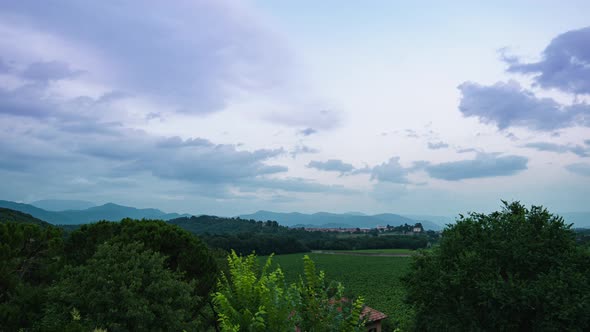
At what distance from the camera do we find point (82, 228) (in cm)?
2072

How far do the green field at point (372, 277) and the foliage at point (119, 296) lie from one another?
22386mm

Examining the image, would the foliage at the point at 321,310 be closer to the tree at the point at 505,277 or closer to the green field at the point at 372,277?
the tree at the point at 505,277

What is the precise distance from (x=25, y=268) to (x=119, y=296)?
248 inches

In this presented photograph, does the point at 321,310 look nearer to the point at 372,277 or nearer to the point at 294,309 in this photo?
the point at 294,309

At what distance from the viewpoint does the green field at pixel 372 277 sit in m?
48.6

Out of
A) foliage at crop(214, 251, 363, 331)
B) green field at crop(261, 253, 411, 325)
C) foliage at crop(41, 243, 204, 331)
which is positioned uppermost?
foliage at crop(214, 251, 363, 331)

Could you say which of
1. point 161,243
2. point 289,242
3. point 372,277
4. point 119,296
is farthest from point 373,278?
point 119,296

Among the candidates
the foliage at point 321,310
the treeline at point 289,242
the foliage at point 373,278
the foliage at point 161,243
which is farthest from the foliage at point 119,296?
the treeline at point 289,242

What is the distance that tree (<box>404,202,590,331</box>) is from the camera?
18.0 m

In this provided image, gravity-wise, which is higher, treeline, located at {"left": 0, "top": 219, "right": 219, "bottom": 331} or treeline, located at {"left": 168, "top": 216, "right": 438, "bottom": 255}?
treeline, located at {"left": 0, "top": 219, "right": 219, "bottom": 331}

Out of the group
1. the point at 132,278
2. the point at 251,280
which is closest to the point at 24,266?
the point at 132,278

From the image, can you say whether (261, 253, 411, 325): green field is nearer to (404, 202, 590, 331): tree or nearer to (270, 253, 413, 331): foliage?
(270, 253, 413, 331): foliage

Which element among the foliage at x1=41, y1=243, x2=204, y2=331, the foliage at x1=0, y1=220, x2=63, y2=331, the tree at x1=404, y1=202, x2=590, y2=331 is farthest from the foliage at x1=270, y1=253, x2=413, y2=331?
the foliage at x1=0, y1=220, x2=63, y2=331

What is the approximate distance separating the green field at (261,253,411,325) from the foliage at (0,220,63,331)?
2367 cm
